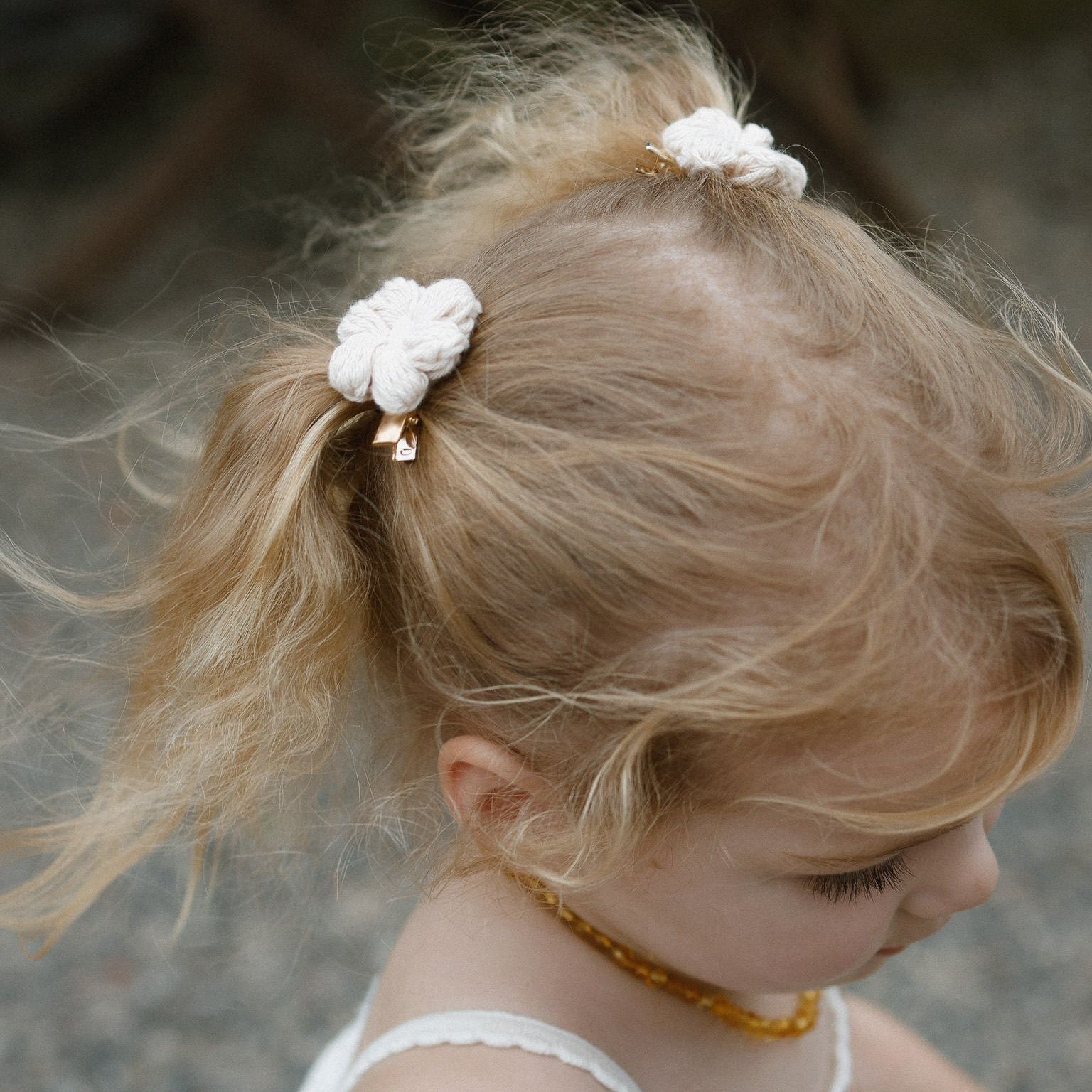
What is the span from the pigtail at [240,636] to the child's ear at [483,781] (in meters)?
0.11

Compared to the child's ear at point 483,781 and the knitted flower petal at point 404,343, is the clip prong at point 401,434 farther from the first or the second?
the child's ear at point 483,781

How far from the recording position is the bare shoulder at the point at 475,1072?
31.2 inches

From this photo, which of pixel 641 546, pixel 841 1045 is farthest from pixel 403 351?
pixel 841 1045

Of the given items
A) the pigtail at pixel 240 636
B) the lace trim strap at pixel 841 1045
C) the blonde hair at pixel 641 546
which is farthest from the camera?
the lace trim strap at pixel 841 1045

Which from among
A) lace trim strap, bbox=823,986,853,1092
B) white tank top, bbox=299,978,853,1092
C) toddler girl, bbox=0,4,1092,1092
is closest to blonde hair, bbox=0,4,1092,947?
toddler girl, bbox=0,4,1092,1092

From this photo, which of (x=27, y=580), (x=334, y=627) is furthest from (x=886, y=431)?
(x=27, y=580)

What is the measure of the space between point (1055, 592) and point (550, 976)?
0.41 metres

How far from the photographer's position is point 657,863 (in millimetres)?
745

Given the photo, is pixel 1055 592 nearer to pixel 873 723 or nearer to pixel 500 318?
pixel 873 723

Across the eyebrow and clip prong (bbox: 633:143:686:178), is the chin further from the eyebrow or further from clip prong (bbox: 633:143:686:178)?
clip prong (bbox: 633:143:686:178)

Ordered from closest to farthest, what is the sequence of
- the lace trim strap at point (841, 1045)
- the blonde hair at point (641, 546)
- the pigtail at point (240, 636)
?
the blonde hair at point (641, 546) → the pigtail at point (240, 636) → the lace trim strap at point (841, 1045)

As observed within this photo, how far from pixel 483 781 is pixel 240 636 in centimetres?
18

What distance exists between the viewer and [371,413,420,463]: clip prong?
2.41ft

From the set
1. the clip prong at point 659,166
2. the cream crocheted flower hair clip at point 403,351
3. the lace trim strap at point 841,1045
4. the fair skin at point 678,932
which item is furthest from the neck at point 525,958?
the clip prong at point 659,166
